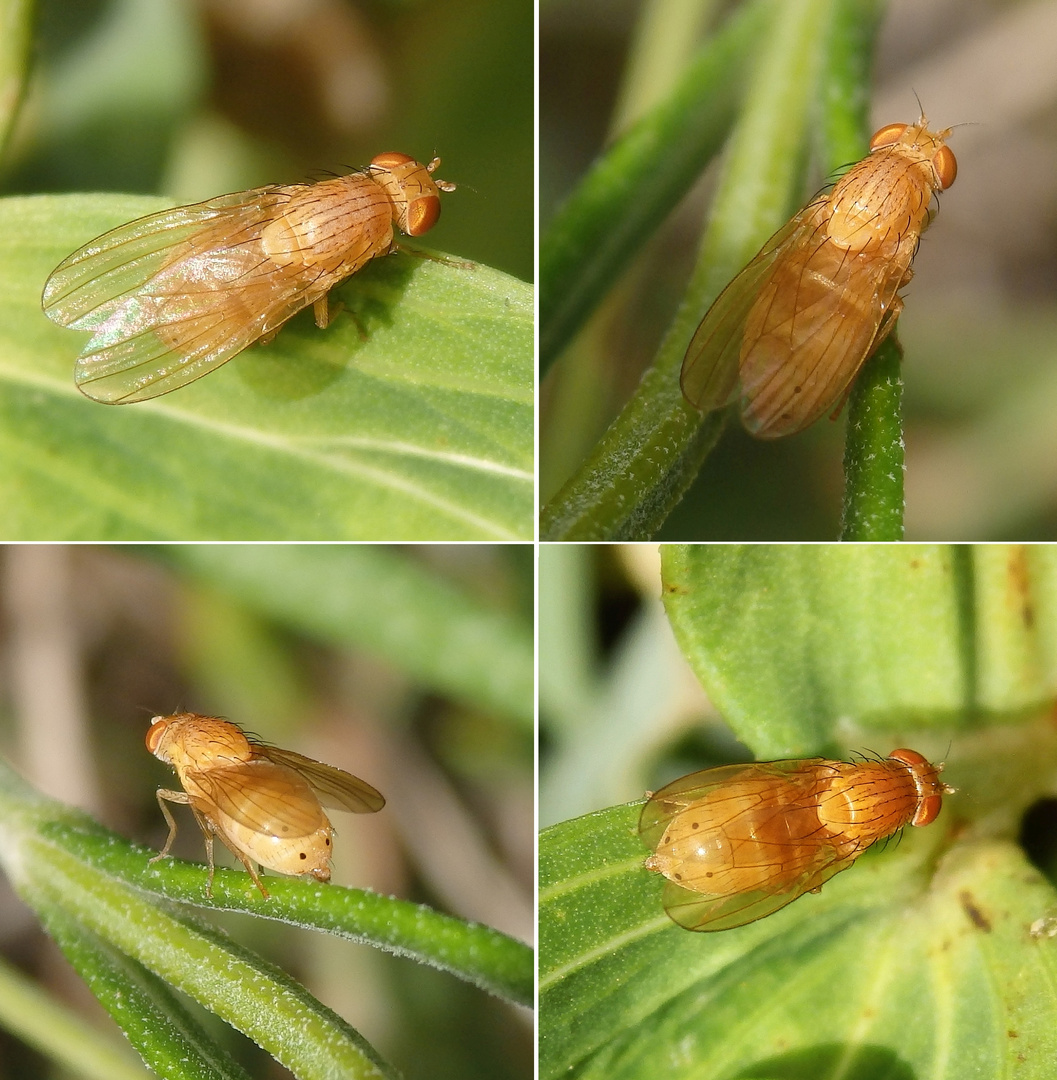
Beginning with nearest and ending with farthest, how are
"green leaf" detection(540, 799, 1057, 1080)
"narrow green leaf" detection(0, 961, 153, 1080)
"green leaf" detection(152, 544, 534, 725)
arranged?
"green leaf" detection(540, 799, 1057, 1080) → "narrow green leaf" detection(0, 961, 153, 1080) → "green leaf" detection(152, 544, 534, 725)

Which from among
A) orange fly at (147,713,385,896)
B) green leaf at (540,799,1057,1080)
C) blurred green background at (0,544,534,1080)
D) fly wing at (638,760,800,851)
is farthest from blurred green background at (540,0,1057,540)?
orange fly at (147,713,385,896)

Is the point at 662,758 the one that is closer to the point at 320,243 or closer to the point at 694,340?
the point at 694,340

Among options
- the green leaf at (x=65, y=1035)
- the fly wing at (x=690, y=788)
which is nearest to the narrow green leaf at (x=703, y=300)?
the fly wing at (x=690, y=788)

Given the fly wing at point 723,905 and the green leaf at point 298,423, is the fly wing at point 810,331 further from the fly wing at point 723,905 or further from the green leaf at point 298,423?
the fly wing at point 723,905

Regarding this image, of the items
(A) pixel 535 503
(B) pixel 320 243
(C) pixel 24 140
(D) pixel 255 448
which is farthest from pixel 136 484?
(C) pixel 24 140

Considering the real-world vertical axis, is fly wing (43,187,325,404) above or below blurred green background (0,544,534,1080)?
above

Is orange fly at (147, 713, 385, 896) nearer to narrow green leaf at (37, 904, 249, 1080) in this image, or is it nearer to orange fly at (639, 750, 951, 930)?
narrow green leaf at (37, 904, 249, 1080)
